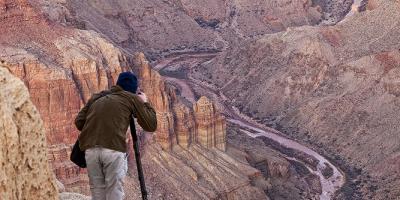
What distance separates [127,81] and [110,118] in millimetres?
799

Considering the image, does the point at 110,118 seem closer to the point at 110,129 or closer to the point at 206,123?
the point at 110,129

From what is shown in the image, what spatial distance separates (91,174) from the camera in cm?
1070

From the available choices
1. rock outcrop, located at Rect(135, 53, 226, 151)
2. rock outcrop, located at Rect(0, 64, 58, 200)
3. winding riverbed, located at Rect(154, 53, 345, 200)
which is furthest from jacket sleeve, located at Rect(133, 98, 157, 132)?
winding riverbed, located at Rect(154, 53, 345, 200)

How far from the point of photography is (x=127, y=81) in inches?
424

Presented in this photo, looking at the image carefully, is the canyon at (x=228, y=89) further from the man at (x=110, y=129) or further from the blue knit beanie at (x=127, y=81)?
the blue knit beanie at (x=127, y=81)

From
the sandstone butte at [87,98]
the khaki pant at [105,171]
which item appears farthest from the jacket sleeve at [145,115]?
the sandstone butte at [87,98]

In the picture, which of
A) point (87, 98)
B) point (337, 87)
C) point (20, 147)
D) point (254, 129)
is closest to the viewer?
point (20, 147)

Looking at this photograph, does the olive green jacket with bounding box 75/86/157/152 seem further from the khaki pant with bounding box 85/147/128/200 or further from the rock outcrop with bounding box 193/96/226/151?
the rock outcrop with bounding box 193/96/226/151

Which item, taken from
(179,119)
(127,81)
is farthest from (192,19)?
(127,81)

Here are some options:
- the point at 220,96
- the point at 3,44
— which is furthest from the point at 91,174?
the point at 220,96

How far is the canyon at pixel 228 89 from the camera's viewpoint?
40219mm

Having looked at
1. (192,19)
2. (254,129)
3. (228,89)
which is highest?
(192,19)

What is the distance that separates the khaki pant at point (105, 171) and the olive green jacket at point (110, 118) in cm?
11

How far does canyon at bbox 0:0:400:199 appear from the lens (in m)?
40.2
